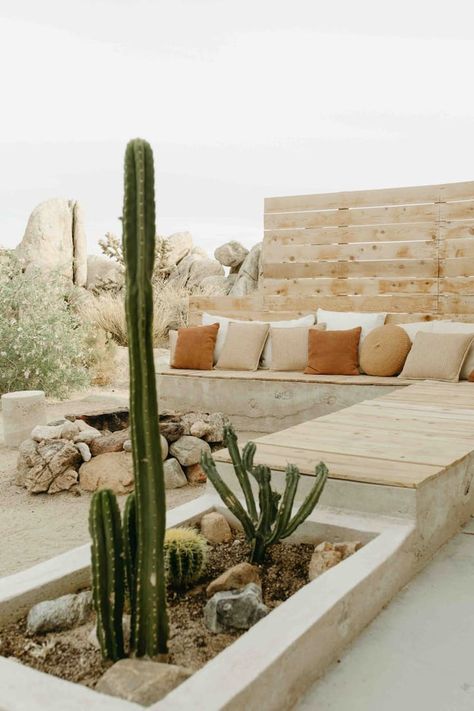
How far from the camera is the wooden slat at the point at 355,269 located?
656 centimetres

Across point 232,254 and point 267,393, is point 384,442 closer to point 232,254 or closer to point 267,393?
point 267,393

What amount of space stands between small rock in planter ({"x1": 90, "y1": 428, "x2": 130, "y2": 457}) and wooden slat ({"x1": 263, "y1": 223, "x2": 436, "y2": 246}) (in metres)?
3.55

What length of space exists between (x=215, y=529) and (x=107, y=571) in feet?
3.00

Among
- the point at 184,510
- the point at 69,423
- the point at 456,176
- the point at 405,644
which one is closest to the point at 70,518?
the point at 69,423

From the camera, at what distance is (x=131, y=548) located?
161cm

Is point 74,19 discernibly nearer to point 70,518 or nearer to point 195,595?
point 70,518

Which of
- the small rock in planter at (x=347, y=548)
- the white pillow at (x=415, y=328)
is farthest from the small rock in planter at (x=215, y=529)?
the white pillow at (x=415, y=328)

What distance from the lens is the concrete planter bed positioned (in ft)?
4.37

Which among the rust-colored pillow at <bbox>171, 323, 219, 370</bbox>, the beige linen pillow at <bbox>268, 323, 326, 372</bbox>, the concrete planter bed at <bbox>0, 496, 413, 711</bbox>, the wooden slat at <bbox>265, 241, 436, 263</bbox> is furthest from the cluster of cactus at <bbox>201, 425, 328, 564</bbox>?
the wooden slat at <bbox>265, 241, 436, 263</bbox>

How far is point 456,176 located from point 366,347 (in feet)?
7.21

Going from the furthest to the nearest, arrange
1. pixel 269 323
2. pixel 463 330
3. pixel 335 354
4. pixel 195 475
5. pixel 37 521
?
pixel 269 323 < pixel 335 354 < pixel 463 330 < pixel 195 475 < pixel 37 521

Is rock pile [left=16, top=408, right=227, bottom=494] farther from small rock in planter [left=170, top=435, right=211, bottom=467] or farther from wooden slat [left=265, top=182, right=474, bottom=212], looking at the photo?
wooden slat [left=265, top=182, right=474, bottom=212]

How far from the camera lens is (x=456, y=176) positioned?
262 inches

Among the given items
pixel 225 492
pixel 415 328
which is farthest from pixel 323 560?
pixel 415 328
